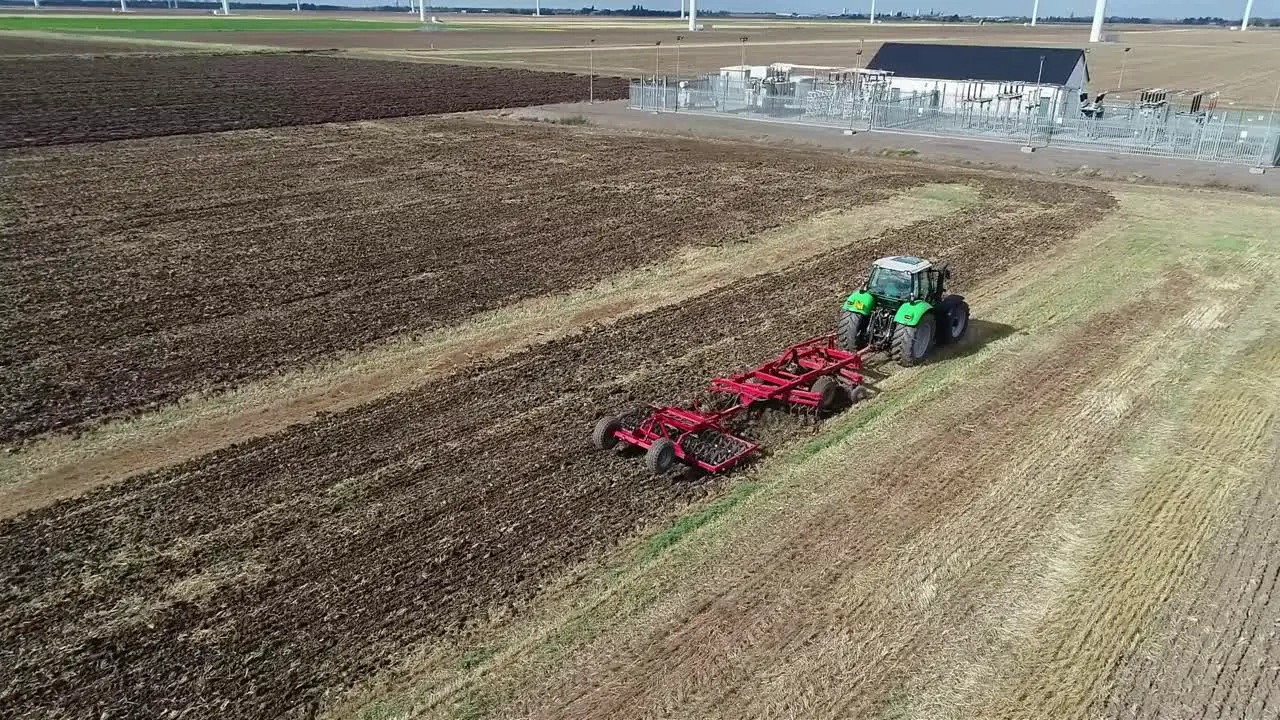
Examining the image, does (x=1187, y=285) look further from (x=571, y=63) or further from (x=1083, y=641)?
(x=571, y=63)

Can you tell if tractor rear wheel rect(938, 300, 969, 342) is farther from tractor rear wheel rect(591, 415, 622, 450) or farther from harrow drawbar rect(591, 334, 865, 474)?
tractor rear wheel rect(591, 415, 622, 450)

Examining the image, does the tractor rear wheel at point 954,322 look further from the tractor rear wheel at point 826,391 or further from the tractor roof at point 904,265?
the tractor rear wheel at point 826,391

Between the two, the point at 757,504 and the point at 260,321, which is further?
the point at 260,321

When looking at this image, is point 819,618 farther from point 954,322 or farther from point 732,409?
point 954,322

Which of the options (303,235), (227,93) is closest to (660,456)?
(303,235)

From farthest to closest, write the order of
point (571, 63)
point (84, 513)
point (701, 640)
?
point (571, 63), point (84, 513), point (701, 640)

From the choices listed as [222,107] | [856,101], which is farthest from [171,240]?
[856,101]
